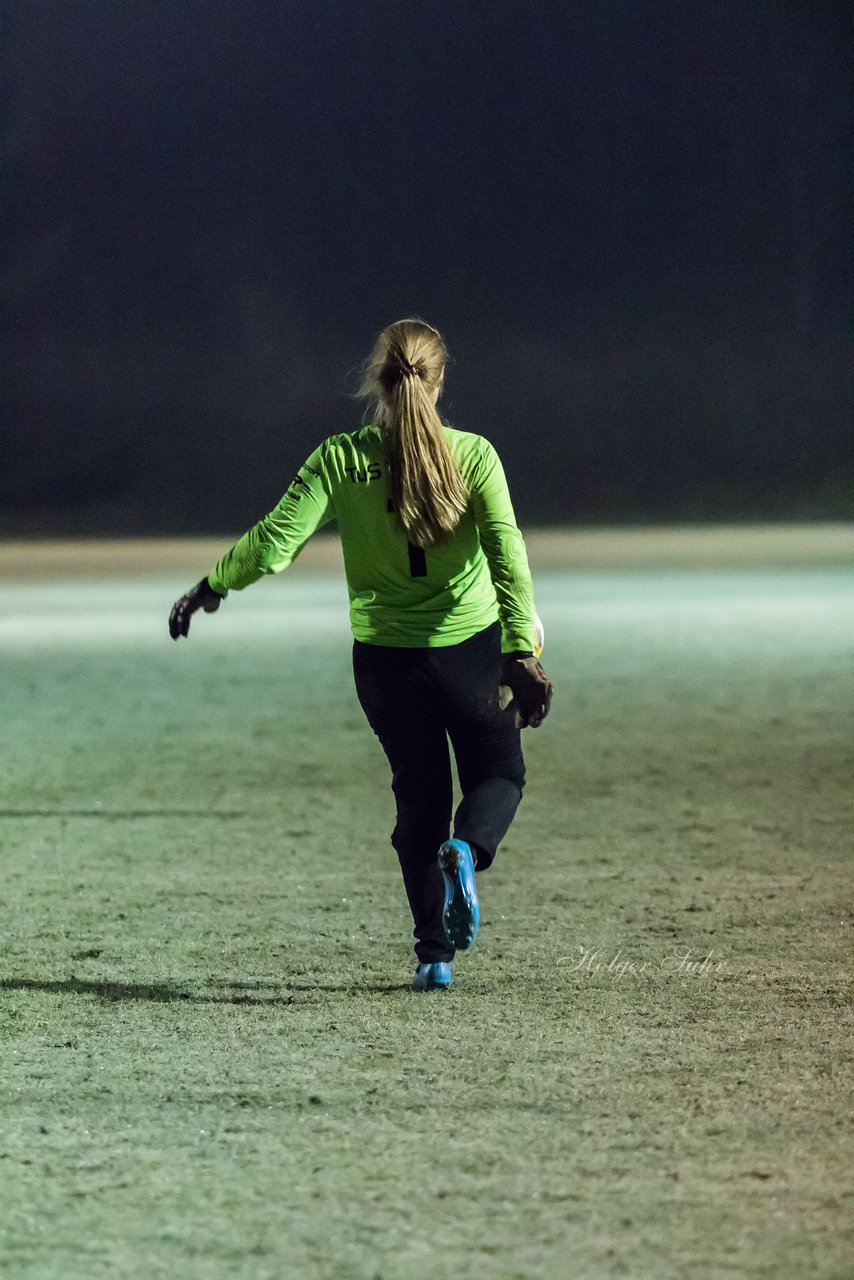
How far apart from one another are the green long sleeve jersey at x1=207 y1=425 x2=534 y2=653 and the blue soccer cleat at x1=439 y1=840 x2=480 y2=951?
512 mm

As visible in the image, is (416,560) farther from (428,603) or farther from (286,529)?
(286,529)

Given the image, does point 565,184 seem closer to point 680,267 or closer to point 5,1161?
point 680,267

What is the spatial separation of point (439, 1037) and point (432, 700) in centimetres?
84

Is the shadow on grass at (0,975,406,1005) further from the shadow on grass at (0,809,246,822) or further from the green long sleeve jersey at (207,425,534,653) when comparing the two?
the shadow on grass at (0,809,246,822)

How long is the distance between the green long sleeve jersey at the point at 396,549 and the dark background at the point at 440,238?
35.7 m

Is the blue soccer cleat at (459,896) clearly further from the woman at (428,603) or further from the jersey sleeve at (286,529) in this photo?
the jersey sleeve at (286,529)

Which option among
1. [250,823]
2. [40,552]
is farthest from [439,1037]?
[40,552]

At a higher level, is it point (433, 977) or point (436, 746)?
point (436, 746)

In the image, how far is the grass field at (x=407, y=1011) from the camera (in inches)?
114

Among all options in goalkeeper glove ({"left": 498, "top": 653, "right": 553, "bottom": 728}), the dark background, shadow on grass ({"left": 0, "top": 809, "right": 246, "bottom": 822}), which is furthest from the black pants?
the dark background

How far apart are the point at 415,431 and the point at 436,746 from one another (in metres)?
0.80

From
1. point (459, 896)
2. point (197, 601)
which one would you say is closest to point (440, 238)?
point (197, 601)

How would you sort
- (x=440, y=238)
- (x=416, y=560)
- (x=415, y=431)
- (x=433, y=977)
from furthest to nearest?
(x=440, y=238)
(x=433, y=977)
(x=416, y=560)
(x=415, y=431)

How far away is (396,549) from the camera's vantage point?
14.4 ft
